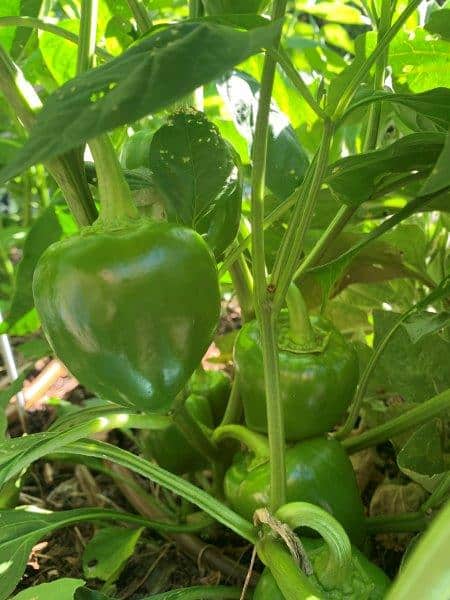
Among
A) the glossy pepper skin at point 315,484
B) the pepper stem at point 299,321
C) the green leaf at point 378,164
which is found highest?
the green leaf at point 378,164

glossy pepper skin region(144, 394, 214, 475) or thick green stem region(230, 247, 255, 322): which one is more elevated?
thick green stem region(230, 247, 255, 322)

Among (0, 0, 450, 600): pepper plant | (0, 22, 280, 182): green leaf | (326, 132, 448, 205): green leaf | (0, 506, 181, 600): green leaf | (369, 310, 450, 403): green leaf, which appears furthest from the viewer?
(369, 310, 450, 403): green leaf

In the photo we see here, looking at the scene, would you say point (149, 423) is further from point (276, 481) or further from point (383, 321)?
point (383, 321)

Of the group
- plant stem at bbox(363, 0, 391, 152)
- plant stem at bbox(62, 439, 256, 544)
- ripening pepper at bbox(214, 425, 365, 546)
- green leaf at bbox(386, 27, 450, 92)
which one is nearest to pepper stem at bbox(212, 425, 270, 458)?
ripening pepper at bbox(214, 425, 365, 546)

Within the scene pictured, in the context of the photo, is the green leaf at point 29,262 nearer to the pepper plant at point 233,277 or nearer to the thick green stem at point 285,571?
the pepper plant at point 233,277

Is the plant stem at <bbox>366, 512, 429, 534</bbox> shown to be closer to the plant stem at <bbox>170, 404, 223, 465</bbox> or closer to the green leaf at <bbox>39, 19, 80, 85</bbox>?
the plant stem at <bbox>170, 404, 223, 465</bbox>

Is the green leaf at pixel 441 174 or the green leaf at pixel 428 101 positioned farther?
the green leaf at pixel 428 101

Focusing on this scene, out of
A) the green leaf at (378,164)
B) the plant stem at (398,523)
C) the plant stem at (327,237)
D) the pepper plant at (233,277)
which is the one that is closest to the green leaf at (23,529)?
the pepper plant at (233,277)
